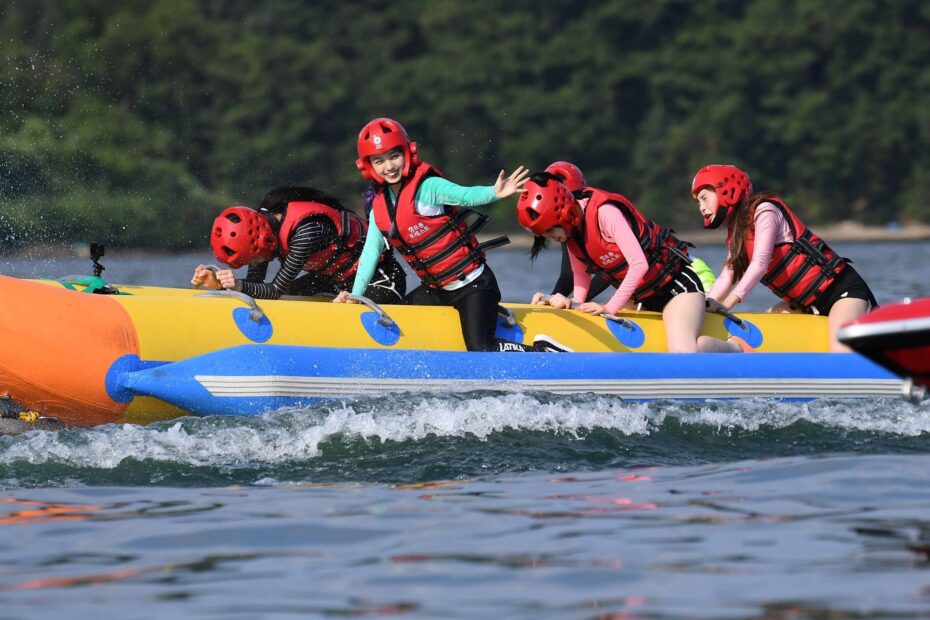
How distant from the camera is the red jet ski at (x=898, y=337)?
535 cm

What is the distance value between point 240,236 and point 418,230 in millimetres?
1053

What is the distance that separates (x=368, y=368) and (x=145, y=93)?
105ft

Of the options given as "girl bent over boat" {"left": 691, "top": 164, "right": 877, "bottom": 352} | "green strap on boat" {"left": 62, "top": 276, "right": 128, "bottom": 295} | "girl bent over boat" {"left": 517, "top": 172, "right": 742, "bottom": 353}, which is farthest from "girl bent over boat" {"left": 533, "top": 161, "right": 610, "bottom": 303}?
"green strap on boat" {"left": 62, "top": 276, "right": 128, "bottom": 295}

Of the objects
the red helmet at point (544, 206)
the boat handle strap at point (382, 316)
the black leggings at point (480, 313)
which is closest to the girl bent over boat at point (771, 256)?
the red helmet at point (544, 206)

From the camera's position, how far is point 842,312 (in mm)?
8008

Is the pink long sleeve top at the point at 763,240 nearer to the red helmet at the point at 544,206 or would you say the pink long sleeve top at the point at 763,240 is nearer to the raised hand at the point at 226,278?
the red helmet at the point at 544,206

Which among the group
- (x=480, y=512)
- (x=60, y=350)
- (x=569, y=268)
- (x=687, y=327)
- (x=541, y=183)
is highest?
(x=541, y=183)

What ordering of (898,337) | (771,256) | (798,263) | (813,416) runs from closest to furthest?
1. (898,337)
2. (813,416)
3. (771,256)
4. (798,263)

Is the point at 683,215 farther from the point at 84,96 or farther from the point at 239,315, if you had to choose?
the point at 239,315

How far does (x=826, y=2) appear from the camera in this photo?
150ft

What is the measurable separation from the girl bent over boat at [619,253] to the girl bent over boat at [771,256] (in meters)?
0.26

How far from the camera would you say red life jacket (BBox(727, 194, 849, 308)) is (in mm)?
7957

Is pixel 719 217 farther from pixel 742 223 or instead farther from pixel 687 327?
pixel 687 327

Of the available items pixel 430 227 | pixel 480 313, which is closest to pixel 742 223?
pixel 480 313
